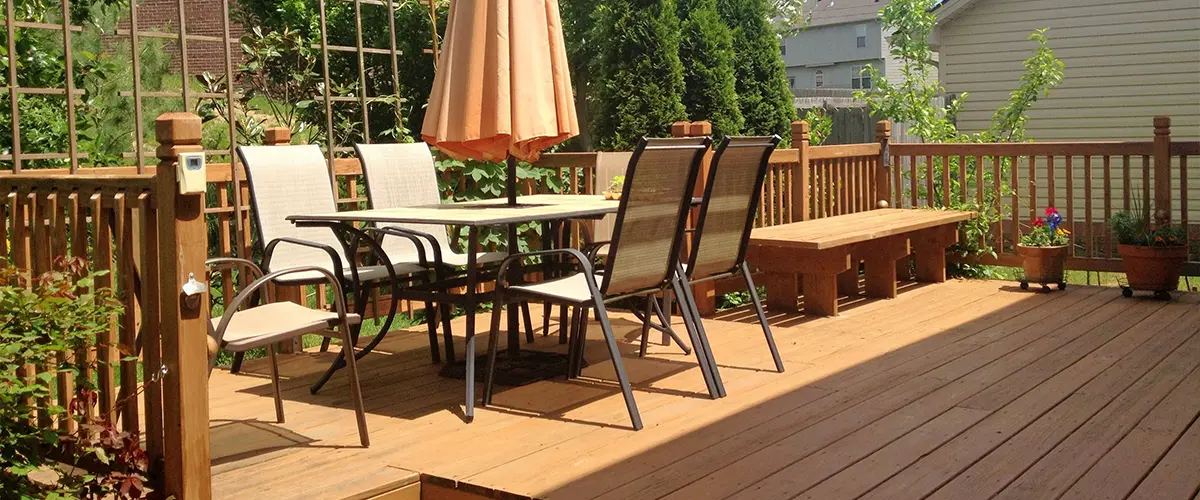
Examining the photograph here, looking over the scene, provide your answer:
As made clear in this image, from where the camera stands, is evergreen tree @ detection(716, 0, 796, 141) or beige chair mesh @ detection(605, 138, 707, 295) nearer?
beige chair mesh @ detection(605, 138, 707, 295)

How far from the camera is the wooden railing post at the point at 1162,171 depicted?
23.6ft

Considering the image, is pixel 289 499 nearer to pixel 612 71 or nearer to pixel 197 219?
pixel 197 219

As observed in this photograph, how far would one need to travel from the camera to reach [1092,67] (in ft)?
45.5

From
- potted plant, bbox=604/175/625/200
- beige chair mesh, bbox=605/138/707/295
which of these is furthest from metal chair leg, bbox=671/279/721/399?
potted plant, bbox=604/175/625/200

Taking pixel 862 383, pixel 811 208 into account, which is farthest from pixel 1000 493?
pixel 811 208

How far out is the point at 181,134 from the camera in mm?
3104

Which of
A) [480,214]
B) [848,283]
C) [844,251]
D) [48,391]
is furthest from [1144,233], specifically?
[48,391]

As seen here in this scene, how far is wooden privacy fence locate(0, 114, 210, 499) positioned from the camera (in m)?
3.11

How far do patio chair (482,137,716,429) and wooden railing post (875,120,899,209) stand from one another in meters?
4.14

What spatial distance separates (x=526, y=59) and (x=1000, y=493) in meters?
2.63

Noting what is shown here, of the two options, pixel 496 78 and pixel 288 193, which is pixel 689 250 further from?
pixel 288 193

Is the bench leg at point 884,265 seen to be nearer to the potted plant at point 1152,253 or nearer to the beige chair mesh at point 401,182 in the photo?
the potted plant at point 1152,253

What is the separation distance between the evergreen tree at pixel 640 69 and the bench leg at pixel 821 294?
310 cm

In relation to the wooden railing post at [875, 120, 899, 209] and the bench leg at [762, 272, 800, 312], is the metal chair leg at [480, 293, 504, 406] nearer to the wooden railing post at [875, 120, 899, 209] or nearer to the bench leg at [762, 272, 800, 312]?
the bench leg at [762, 272, 800, 312]
